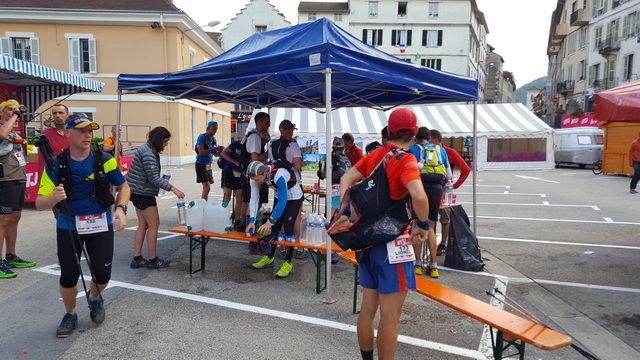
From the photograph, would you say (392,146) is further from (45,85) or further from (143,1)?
(143,1)

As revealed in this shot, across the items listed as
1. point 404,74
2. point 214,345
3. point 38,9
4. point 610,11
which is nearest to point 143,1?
point 38,9

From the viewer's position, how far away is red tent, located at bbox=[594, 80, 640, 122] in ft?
15.8

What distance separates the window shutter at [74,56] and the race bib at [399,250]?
24.6m

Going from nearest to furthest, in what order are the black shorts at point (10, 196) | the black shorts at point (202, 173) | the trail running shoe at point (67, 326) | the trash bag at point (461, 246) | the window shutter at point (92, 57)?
the trail running shoe at point (67, 326)
the black shorts at point (10, 196)
the trash bag at point (461, 246)
the black shorts at point (202, 173)
the window shutter at point (92, 57)

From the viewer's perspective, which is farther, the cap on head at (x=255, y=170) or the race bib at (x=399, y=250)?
the cap on head at (x=255, y=170)

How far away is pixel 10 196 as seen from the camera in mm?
5113

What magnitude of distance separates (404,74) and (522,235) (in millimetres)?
4621

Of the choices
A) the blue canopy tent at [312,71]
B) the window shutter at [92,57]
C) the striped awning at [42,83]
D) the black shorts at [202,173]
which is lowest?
the black shorts at [202,173]

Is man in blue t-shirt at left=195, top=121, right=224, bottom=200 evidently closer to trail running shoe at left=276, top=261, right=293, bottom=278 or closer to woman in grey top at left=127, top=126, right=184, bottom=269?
woman in grey top at left=127, top=126, right=184, bottom=269

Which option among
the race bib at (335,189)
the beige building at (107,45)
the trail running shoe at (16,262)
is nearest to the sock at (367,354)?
the race bib at (335,189)

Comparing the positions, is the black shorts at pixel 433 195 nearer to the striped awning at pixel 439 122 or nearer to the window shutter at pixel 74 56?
the striped awning at pixel 439 122

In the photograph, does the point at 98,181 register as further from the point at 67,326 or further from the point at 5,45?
the point at 5,45

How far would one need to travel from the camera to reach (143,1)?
23281mm

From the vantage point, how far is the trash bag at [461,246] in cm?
552
